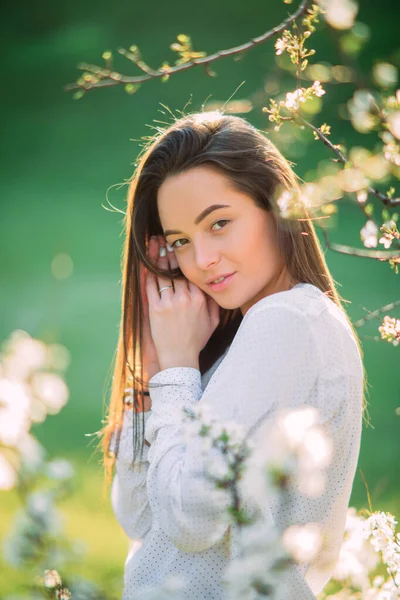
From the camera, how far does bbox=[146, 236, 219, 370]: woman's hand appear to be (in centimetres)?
147

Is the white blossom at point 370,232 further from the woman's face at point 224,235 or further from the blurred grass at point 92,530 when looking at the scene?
the blurred grass at point 92,530

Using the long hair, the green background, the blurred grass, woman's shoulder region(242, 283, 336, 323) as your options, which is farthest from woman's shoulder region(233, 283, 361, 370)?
the green background

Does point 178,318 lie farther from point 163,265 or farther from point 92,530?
point 92,530

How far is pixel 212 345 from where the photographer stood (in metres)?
1.77

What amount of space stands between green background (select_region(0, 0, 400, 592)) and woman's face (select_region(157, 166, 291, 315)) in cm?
453

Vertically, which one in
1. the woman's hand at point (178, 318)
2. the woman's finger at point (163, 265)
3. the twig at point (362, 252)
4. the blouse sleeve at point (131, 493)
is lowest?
the blouse sleeve at point (131, 493)

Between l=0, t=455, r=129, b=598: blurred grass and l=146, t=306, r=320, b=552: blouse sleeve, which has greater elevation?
l=146, t=306, r=320, b=552: blouse sleeve

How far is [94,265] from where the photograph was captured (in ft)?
25.3

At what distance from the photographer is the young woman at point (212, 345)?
1153 mm

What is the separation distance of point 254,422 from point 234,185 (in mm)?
561

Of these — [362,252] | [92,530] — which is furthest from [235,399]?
[92,530]

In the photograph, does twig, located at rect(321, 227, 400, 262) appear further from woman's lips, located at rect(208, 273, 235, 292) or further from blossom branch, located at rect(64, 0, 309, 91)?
woman's lips, located at rect(208, 273, 235, 292)

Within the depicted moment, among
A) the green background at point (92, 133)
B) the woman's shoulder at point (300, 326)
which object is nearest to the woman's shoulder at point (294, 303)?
the woman's shoulder at point (300, 326)

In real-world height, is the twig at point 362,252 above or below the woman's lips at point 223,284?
above
